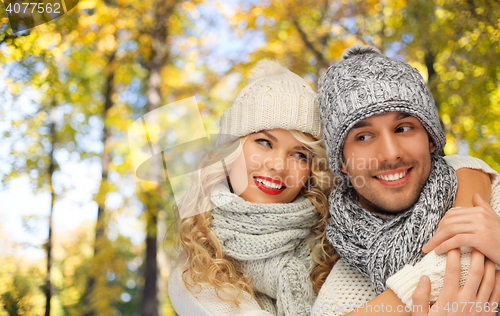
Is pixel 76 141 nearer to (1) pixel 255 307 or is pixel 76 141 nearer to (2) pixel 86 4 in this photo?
(2) pixel 86 4

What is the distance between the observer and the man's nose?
5.48 ft

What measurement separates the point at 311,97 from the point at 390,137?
621 mm

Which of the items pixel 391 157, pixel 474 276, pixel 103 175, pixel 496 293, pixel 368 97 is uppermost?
pixel 368 97

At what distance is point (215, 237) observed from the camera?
2.10 meters

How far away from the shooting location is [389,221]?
1762 mm

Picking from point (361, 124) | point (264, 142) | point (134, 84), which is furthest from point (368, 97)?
point (134, 84)

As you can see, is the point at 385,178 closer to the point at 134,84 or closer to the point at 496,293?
the point at 496,293

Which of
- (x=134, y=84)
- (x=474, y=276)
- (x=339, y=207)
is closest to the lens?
(x=474, y=276)

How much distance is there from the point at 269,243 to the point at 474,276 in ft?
3.24

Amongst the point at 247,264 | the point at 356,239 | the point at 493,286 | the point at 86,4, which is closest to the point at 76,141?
the point at 86,4

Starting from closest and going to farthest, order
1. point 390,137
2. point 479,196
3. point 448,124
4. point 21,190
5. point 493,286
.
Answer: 1. point 493,286
2. point 479,196
3. point 390,137
4. point 448,124
5. point 21,190

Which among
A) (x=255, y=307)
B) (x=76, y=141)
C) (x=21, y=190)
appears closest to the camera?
(x=255, y=307)

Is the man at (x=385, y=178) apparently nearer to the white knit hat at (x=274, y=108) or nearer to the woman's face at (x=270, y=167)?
the white knit hat at (x=274, y=108)

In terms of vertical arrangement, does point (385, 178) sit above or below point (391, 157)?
below
